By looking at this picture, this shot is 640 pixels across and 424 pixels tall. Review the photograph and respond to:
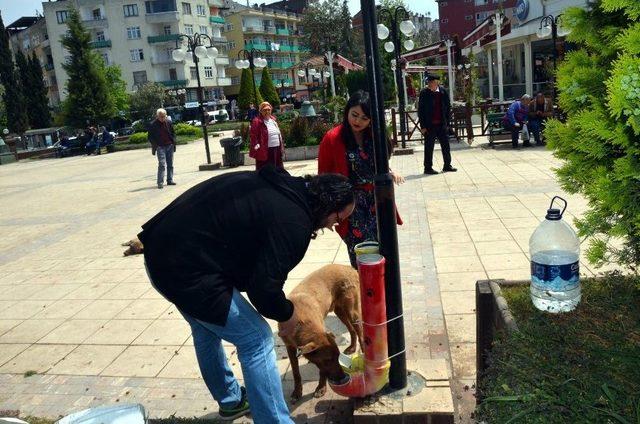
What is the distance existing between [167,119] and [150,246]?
11448 mm

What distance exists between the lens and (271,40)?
8294cm

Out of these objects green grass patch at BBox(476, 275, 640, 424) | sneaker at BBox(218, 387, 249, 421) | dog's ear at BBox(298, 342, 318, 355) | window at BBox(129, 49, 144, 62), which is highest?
window at BBox(129, 49, 144, 62)

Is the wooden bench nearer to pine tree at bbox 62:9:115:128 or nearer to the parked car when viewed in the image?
the parked car

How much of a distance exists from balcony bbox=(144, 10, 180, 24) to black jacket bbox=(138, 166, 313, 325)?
6659cm

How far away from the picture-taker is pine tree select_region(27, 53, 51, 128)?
166 ft

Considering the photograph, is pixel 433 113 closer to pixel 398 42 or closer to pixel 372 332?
pixel 398 42

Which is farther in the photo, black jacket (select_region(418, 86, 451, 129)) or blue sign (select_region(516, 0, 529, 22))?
blue sign (select_region(516, 0, 529, 22))

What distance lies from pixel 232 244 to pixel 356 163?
1788 millimetres

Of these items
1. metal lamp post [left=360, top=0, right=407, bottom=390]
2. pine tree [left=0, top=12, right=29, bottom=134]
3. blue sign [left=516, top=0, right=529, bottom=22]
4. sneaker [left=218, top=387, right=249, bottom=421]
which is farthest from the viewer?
pine tree [left=0, top=12, right=29, bottom=134]

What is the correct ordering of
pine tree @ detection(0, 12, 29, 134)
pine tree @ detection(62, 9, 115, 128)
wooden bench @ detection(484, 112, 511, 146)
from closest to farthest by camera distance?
wooden bench @ detection(484, 112, 511, 146) < pine tree @ detection(62, 9, 115, 128) < pine tree @ detection(0, 12, 29, 134)

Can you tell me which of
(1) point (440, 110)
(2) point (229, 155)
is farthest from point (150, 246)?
(2) point (229, 155)

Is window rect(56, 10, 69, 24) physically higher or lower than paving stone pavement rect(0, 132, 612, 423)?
higher

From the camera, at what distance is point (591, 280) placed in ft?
10.6

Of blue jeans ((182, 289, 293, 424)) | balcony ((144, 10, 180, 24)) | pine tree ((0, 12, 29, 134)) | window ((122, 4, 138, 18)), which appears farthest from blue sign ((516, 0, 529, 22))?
window ((122, 4, 138, 18))
